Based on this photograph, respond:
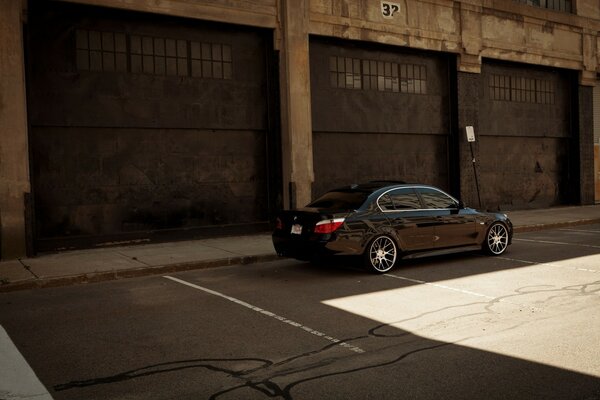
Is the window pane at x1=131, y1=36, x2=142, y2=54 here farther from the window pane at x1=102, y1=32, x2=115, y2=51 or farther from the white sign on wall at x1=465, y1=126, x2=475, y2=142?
the white sign on wall at x1=465, y1=126, x2=475, y2=142

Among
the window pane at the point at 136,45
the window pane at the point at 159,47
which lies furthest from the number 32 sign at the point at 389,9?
the window pane at the point at 136,45

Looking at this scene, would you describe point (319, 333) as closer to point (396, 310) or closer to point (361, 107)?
point (396, 310)

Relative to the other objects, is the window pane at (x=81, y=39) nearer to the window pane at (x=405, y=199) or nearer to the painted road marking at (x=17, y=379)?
the window pane at (x=405, y=199)

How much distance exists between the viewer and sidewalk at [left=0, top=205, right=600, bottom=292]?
9.68m

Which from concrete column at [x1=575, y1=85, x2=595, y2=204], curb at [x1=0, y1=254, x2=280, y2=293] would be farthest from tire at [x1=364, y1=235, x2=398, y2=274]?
concrete column at [x1=575, y1=85, x2=595, y2=204]

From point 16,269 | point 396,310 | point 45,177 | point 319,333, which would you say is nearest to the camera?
point 319,333

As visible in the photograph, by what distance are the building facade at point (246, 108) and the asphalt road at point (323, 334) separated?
448cm

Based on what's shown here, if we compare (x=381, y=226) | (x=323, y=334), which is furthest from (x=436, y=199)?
(x=323, y=334)

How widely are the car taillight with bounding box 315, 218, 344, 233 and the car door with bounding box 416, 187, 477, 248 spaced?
6.42ft

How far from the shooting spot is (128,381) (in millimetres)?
4805

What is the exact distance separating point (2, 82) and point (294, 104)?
6980 mm

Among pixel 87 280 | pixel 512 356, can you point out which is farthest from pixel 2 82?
pixel 512 356

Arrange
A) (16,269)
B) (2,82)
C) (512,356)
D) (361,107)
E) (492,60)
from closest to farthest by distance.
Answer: (512,356) → (16,269) → (2,82) → (361,107) → (492,60)

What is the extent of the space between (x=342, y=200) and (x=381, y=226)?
88 cm
